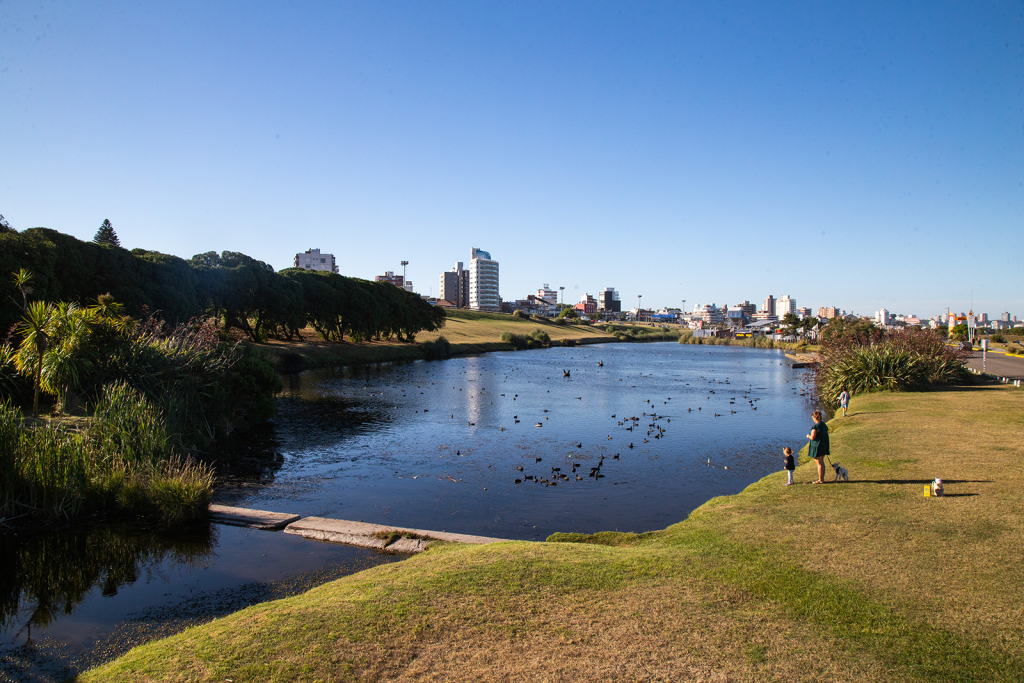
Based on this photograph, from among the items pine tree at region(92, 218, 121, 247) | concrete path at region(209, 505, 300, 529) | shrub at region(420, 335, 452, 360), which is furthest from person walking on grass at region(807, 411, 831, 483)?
pine tree at region(92, 218, 121, 247)

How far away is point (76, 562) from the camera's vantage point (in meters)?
11.3

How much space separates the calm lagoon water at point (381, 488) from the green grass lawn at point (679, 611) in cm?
231

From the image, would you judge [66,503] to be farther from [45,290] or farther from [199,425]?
[45,290]

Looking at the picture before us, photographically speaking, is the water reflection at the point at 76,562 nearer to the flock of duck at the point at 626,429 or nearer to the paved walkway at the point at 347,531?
the paved walkway at the point at 347,531

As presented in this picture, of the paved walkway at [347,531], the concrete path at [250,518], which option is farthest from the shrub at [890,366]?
the concrete path at [250,518]

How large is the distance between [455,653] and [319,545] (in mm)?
6236

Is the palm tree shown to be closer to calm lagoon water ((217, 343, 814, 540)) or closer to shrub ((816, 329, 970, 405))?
calm lagoon water ((217, 343, 814, 540))

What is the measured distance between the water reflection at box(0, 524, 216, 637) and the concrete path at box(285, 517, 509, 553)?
1.87 m

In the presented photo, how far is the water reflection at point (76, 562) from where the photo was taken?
9695 millimetres

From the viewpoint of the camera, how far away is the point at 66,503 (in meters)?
13.2

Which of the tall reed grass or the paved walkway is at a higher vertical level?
the tall reed grass

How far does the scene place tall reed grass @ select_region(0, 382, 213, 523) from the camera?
1296 centimetres

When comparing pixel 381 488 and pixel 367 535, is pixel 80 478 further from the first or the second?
pixel 381 488

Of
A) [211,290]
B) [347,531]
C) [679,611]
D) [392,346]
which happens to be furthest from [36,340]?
[392,346]
